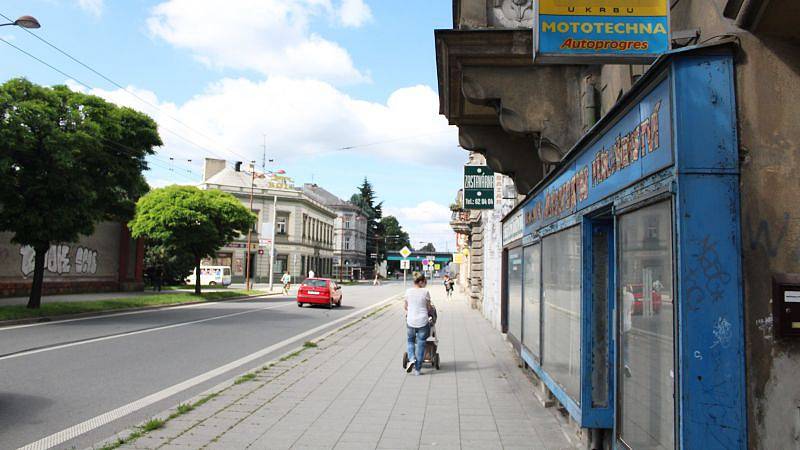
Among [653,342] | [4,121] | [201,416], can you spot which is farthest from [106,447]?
[4,121]

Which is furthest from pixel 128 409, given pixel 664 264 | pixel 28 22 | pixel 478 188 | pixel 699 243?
pixel 478 188

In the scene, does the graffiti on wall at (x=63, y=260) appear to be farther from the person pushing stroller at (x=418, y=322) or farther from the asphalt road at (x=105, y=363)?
the person pushing stroller at (x=418, y=322)

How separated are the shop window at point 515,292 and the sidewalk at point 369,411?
0.73 metres

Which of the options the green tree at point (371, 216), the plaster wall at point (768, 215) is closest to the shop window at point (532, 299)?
the plaster wall at point (768, 215)

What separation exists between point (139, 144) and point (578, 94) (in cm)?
1826

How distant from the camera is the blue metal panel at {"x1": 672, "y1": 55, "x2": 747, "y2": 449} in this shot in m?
2.87

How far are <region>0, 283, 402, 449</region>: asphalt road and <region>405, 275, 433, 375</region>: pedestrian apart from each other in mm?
2942

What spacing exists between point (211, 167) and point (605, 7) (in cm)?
7226

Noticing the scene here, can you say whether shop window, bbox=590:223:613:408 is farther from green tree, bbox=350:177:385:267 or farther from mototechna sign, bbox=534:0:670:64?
green tree, bbox=350:177:385:267

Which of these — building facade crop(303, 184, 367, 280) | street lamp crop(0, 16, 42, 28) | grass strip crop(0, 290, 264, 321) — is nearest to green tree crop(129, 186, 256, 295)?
grass strip crop(0, 290, 264, 321)

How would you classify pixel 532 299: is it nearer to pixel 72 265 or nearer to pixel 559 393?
pixel 559 393

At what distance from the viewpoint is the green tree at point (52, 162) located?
52.8 ft

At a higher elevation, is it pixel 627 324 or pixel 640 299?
pixel 640 299

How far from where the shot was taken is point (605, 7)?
4.65m
